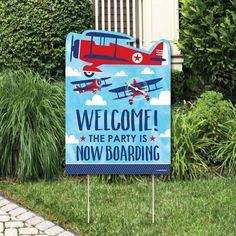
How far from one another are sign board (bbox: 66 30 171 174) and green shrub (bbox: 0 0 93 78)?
4327 millimetres

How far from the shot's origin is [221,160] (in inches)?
263

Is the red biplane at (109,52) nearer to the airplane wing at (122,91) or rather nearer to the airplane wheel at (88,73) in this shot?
the airplane wheel at (88,73)

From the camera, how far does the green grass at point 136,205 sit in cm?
487

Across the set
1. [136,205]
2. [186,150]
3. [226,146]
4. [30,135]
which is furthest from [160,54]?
[226,146]

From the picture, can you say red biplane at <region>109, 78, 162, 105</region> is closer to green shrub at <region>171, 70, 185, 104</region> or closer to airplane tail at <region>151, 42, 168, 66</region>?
airplane tail at <region>151, 42, 168, 66</region>

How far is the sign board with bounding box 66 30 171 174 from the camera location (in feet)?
15.5

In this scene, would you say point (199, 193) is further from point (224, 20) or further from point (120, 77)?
point (224, 20)

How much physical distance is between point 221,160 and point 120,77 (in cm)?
241

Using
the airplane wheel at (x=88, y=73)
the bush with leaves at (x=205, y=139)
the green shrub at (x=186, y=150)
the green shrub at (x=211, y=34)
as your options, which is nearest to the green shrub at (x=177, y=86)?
the green shrub at (x=211, y=34)

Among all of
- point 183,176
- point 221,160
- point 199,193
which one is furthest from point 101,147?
point 221,160

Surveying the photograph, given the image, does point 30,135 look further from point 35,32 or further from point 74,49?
point 35,32

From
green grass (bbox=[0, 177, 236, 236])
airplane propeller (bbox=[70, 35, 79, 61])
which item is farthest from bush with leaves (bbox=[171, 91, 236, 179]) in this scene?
airplane propeller (bbox=[70, 35, 79, 61])

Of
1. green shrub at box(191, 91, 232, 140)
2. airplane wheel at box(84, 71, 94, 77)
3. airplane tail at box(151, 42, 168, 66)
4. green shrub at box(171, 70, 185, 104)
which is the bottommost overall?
green shrub at box(191, 91, 232, 140)

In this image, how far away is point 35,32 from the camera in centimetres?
895
